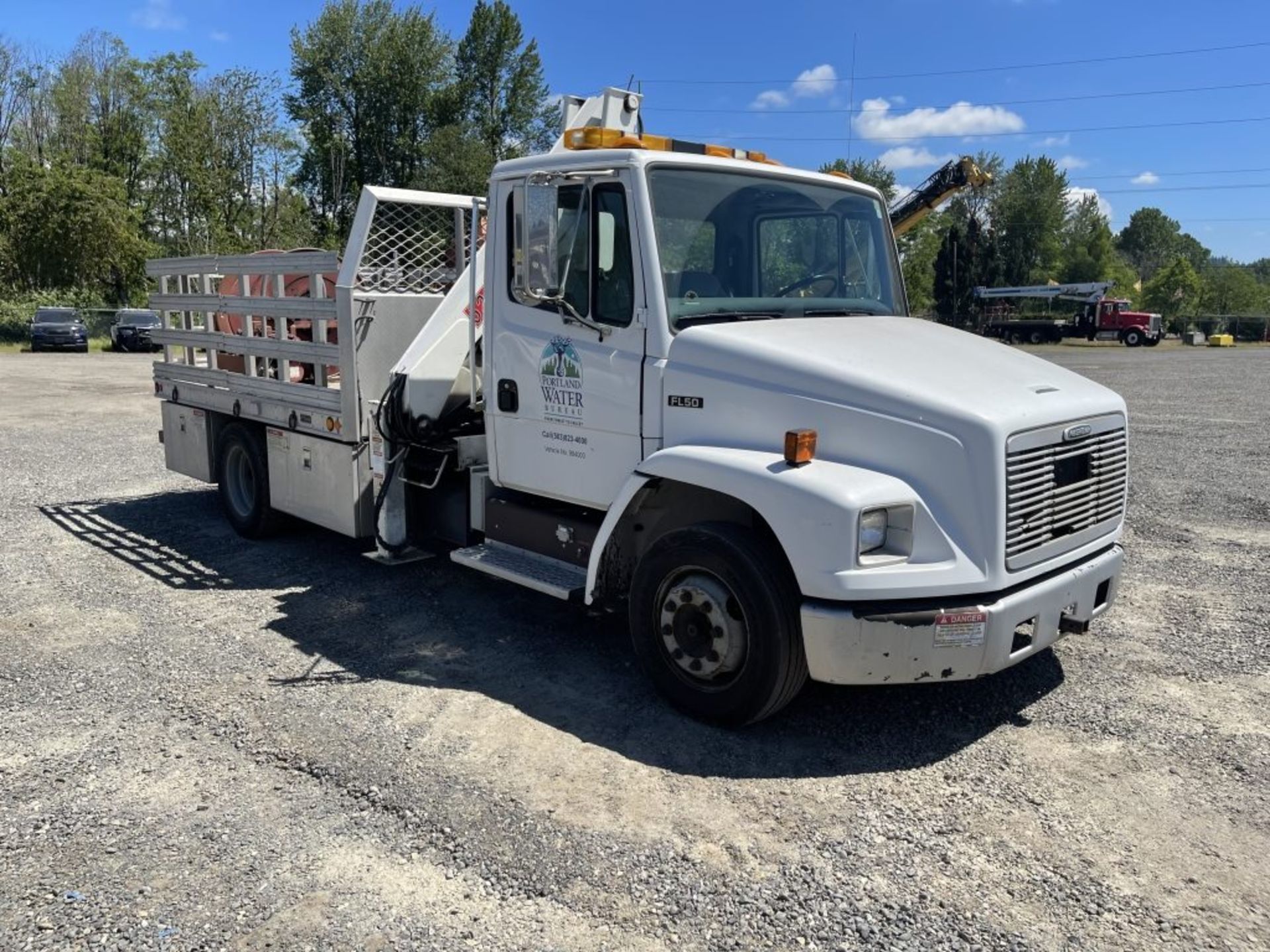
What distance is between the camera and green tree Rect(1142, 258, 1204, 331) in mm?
81688

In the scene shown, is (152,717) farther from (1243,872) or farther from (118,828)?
(1243,872)

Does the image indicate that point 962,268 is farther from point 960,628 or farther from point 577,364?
point 960,628

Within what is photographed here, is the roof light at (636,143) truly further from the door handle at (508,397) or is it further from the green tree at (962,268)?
the green tree at (962,268)

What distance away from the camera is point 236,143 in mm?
49562

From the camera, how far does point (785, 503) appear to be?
155 inches

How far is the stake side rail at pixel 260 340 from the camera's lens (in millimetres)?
6508

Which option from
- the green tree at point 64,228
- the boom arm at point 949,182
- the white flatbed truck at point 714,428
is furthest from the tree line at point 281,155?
the white flatbed truck at point 714,428

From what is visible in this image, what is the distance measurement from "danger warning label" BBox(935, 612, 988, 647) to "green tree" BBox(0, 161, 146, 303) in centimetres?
4406

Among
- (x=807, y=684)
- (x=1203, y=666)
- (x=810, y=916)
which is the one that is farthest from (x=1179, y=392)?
(x=810, y=916)

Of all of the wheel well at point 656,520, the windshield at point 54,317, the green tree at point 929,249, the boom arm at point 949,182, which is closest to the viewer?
the wheel well at point 656,520

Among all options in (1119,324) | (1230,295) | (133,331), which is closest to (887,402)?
(133,331)

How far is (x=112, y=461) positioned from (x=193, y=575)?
18.2ft

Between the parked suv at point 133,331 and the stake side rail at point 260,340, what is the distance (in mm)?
27709

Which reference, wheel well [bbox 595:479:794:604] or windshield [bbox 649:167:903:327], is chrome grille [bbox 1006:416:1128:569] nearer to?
wheel well [bbox 595:479:794:604]
